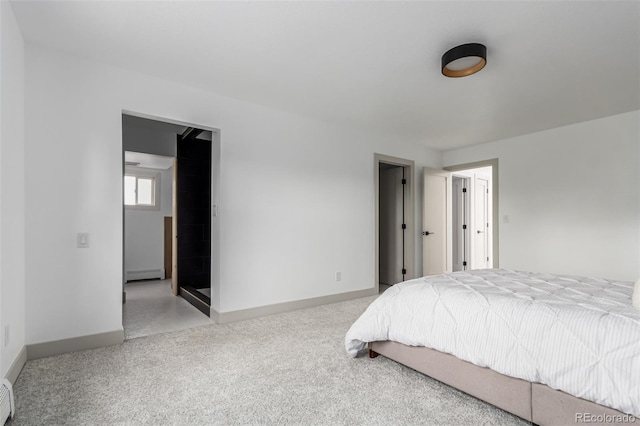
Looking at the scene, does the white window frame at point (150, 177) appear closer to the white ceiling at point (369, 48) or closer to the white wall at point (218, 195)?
the white wall at point (218, 195)

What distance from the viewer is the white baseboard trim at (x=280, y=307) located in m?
3.51

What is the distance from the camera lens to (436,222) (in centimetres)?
571

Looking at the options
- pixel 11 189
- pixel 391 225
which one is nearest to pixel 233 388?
pixel 11 189

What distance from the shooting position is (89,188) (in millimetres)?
2766

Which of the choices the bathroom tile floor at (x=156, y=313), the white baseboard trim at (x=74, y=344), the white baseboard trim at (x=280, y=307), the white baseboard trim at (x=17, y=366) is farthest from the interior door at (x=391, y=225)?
the white baseboard trim at (x=17, y=366)

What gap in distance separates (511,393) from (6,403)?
2.65 metres

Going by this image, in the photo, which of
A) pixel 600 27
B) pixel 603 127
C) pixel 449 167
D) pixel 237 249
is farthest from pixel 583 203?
pixel 237 249

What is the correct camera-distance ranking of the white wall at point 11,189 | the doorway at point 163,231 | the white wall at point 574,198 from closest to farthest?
the white wall at point 11,189 < the doorway at point 163,231 < the white wall at point 574,198

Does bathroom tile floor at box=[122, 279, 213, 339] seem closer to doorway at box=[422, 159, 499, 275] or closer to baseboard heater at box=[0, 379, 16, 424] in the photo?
baseboard heater at box=[0, 379, 16, 424]

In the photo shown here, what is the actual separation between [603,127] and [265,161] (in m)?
4.21

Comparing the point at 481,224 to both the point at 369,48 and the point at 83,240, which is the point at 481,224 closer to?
the point at 369,48

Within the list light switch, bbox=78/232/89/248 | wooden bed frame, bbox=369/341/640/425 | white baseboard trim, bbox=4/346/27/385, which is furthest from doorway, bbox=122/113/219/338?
wooden bed frame, bbox=369/341/640/425

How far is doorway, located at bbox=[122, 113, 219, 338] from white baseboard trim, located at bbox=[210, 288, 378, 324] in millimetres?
227

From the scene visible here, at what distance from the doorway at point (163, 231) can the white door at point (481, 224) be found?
18.0ft
